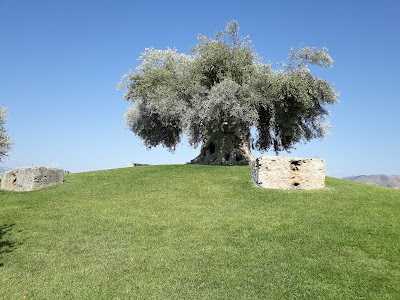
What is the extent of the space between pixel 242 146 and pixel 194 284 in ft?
98.8

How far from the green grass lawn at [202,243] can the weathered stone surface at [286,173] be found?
3.37 ft

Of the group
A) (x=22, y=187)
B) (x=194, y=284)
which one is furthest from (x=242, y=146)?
(x=194, y=284)

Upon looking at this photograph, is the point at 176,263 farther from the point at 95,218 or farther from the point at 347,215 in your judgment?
the point at 347,215

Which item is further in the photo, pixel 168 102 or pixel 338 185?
pixel 168 102

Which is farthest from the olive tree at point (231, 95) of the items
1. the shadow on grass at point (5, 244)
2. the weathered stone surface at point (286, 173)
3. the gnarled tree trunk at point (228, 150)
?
the shadow on grass at point (5, 244)

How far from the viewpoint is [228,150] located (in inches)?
1581

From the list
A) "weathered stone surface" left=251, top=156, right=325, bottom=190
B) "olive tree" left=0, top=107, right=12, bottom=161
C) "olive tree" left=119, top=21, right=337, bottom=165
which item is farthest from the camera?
"olive tree" left=0, top=107, right=12, bottom=161

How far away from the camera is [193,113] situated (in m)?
35.6

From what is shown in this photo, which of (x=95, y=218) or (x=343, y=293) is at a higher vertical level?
(x=95, y=218)

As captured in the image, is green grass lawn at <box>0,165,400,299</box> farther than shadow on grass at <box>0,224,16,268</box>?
No

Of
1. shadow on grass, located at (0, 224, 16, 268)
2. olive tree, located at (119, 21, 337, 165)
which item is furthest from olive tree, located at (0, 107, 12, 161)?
shadow on grass, located at (0, 224, 16, 268)

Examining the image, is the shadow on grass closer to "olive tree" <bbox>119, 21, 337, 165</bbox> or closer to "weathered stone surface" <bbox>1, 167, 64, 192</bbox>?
"weathered stone surface" <bbox>1, 167, 64, 192</bbox>

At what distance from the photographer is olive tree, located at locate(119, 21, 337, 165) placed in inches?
1414

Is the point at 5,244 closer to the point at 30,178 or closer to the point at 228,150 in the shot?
the point at 30,178
